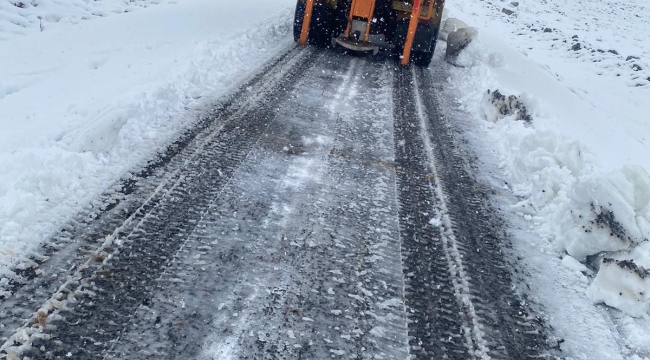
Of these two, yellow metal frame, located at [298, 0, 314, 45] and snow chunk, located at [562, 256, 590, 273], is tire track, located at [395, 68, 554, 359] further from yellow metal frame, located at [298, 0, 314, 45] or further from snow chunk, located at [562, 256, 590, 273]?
yellow metal frame, located at [298, 0, 314, 45]

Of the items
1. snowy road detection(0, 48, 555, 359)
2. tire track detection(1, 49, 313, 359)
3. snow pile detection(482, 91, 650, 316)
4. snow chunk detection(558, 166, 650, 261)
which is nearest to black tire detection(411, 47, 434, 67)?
snow pile detection(482, 91, 650, 316)

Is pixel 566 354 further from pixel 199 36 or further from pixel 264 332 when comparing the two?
pixel 199 36

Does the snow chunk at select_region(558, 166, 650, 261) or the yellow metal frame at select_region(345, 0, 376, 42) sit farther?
the yellow metal frame at select_region(345, 0, 376, 42)

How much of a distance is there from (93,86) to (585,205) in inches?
226

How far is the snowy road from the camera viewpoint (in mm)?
2807

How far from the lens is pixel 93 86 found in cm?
650

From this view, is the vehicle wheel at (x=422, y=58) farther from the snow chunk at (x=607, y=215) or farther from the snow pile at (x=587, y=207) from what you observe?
the snow chunk at (x=607, y=215)

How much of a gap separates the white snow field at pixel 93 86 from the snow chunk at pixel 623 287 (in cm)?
385

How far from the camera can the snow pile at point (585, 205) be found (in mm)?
3750

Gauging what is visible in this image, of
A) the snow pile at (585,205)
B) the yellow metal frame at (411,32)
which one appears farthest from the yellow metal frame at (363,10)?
the snow pile at (585,205)

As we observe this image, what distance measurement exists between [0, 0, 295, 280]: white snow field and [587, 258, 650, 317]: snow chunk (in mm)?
3848

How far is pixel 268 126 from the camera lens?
5.94m

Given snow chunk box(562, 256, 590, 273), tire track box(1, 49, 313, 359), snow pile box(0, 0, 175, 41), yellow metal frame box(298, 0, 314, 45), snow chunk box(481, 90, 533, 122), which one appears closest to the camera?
tire track box(1, 49, 313, 359)

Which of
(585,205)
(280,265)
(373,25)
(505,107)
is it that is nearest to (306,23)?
(373,25)
